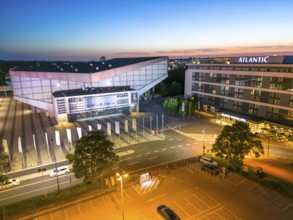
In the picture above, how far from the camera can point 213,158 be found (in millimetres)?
45594

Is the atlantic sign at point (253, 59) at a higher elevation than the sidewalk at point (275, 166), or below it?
higher

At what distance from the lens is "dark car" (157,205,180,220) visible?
26.8 m

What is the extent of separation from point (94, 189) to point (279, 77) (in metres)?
60.8

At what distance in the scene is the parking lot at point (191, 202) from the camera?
2859 centimetres

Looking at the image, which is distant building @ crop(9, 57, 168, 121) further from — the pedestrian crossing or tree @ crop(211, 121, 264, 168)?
tree @ crop(211, 121, 264, 168)

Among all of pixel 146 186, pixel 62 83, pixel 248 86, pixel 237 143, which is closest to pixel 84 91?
pixel 62 83

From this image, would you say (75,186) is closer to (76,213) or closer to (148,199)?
(76,213)

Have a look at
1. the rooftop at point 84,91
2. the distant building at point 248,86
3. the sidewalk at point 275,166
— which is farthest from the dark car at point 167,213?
the rooftop at point 84,91

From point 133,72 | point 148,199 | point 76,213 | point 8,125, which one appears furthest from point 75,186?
point 133,72

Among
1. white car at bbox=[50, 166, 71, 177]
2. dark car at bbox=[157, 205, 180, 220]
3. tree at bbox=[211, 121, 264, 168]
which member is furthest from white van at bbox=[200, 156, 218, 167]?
white car at bbox=[50, 166, 71, 177]

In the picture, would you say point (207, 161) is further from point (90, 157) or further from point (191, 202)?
point (90, 157)

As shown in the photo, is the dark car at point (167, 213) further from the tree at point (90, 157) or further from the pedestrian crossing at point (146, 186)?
the tree at point (90, 157)

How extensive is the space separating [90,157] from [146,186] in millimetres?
11234

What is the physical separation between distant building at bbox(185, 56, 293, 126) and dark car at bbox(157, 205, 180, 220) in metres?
50.4
